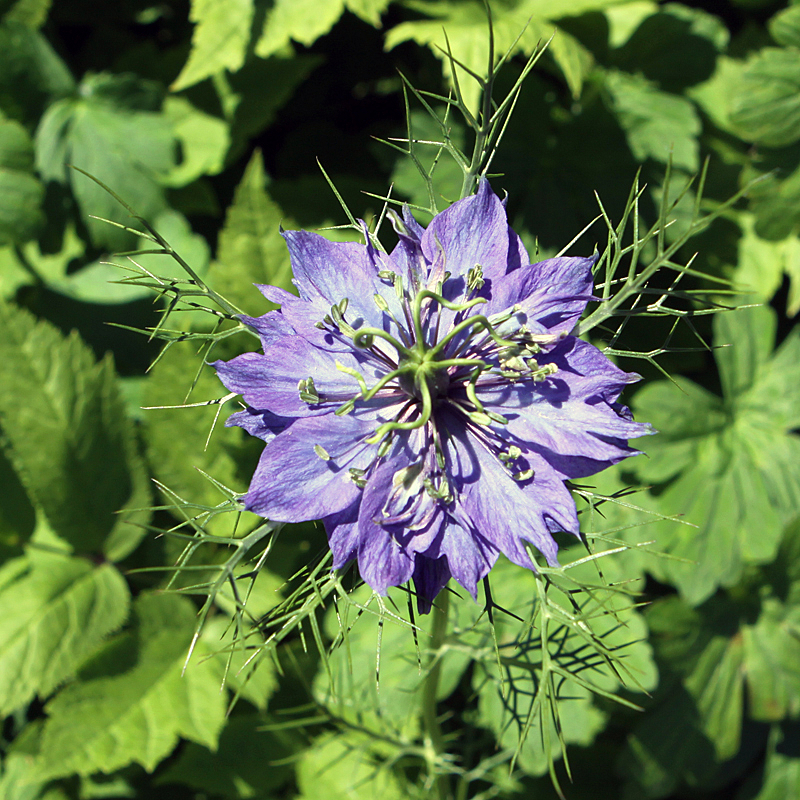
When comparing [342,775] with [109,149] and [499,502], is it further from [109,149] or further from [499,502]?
[109,149]

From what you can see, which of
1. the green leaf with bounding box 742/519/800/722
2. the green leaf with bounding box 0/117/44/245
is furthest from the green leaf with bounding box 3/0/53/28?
the green leaf with bounding box 742/519/800/722

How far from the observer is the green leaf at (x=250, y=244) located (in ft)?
7.47

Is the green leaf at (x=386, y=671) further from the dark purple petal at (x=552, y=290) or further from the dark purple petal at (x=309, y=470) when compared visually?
the dark purple petal at (x=552, y=290)

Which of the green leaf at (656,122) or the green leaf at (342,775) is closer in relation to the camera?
the green leaf at (342,775)

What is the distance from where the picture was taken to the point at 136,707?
238cm

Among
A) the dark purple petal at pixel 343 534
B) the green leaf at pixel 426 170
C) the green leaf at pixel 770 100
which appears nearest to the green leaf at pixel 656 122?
the green leaf at pixel 770 100

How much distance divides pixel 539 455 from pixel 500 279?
13.6 inches

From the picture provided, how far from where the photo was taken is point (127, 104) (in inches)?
112

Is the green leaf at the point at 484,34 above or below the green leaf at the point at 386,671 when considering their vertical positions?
above

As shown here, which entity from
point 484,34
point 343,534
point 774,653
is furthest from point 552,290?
point 774,653

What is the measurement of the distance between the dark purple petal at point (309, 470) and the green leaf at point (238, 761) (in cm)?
151

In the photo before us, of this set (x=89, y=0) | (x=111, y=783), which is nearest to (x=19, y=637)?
(x=111, y=783)

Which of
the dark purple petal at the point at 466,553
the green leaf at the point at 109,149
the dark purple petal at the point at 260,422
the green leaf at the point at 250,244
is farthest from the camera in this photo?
the green leaf at the point at 109,149

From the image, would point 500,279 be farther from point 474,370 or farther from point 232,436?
point 232,436
